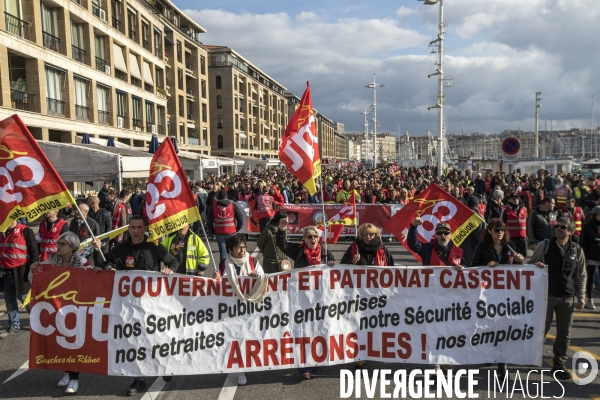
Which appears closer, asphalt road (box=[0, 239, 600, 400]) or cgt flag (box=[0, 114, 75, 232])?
asphalt road (box=[0, 239, 600, 400])

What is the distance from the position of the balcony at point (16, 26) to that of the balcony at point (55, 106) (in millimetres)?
3346

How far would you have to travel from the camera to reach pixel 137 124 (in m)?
36.6

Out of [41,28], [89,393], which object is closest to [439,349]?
[89,393]

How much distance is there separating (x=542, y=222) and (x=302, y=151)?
16.4 feet

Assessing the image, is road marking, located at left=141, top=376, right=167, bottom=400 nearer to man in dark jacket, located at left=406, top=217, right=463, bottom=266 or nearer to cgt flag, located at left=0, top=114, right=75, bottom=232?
cgt flag, located at left=0, top=114, right=75, bottom=232

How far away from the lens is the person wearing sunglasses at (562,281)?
497cm

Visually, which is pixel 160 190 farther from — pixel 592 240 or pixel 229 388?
pixel 592 240

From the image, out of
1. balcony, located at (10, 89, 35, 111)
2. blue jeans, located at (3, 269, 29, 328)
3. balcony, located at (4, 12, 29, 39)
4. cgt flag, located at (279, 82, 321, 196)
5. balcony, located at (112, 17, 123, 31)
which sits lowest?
blue jeans, located at (3, 269, 29, 328)

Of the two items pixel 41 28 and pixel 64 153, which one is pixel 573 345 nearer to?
pixel 64 153

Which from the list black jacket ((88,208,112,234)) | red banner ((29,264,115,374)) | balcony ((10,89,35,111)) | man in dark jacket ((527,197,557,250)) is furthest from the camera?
balcony ((10,89,35,111))

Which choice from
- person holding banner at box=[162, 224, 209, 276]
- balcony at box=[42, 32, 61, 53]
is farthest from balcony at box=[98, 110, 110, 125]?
person holding banner at box=[162, 224, 209, 276]

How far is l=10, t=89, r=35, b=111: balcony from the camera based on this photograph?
72.4 feet

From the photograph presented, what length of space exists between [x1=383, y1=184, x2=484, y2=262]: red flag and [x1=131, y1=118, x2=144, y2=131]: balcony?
107 ft

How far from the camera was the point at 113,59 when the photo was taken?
3198cm
